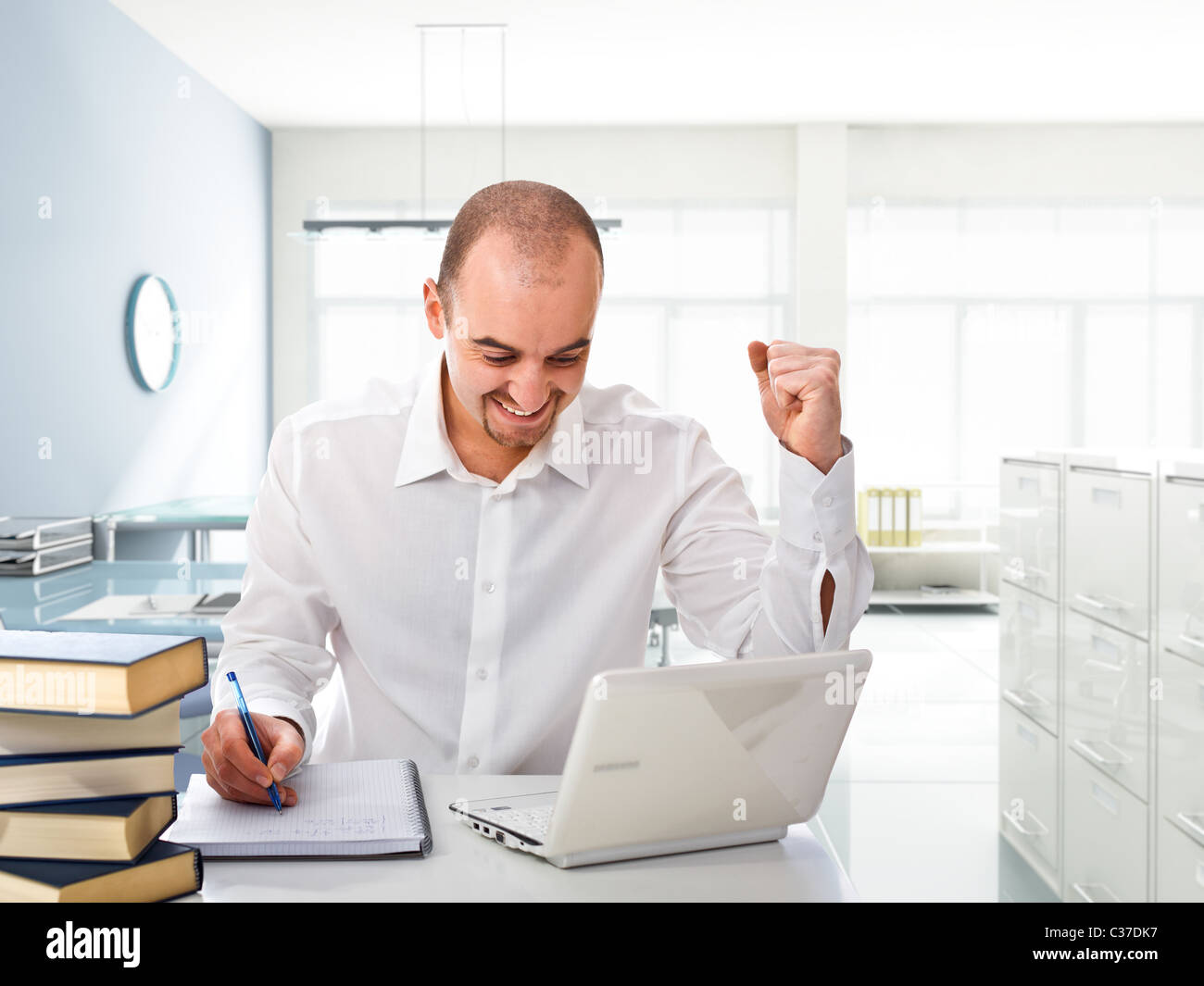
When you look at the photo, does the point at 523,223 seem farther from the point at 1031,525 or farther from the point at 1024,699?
the point at 1024,699

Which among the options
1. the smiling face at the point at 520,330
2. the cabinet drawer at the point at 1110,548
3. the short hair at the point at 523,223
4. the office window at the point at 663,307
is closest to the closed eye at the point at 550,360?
the smiling face at the point at 520,330

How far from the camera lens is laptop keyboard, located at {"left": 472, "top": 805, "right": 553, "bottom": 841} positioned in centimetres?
93

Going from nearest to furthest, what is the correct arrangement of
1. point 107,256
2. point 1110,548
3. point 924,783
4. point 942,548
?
point 1110,548
point 924,783
point 107,256
point 942,548

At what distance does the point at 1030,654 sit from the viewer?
2.87 meters

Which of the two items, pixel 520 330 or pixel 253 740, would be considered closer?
pixel 253 740

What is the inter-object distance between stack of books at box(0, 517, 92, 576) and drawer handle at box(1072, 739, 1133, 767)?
2.81m

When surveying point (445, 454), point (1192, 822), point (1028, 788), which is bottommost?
point (1028, 788)

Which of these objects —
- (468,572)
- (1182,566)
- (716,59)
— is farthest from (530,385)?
(716,59)

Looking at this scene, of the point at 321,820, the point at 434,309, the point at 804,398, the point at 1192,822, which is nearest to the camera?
the point at 321,820

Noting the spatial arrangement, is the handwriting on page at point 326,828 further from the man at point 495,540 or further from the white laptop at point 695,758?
the man at point 495,540

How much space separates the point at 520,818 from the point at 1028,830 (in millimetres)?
2345

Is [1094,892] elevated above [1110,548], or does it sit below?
below
